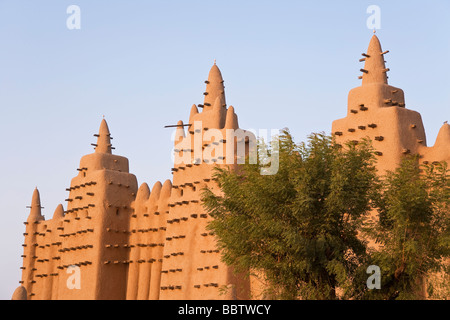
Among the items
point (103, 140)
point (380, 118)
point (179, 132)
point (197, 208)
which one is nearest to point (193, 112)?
point (179, 132)

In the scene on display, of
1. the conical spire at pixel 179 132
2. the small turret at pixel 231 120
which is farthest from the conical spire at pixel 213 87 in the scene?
the small turret at pixel 231 120

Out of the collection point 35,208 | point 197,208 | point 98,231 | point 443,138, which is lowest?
point 197,208

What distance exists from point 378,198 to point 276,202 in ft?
9.86

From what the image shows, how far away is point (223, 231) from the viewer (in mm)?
21656

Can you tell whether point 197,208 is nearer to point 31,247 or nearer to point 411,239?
point 411,239

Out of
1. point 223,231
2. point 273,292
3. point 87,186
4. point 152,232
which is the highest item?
point 87,186

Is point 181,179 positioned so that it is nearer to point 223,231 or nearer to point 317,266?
point 223,231

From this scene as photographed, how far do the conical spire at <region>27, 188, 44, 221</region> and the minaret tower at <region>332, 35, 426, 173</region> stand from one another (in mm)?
25493

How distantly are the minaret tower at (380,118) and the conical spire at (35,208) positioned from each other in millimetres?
25493

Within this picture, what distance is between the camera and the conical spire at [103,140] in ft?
137

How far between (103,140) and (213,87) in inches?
388

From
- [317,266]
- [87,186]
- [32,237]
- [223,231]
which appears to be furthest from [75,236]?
[317,266]

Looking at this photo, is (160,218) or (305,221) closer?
(305,221)

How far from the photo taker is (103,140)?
137ft
